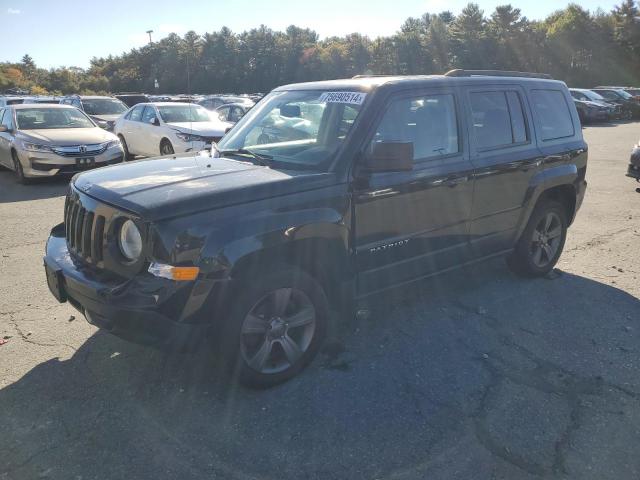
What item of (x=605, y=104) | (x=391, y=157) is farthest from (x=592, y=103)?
(x=391, y=157)

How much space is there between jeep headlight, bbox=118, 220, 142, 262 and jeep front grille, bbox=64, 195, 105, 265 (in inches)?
6.8

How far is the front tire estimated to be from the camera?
3131 mm

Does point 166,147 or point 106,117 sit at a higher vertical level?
point 106,117

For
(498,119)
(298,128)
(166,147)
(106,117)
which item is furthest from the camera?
(106,117)

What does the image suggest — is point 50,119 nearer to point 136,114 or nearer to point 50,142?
point 50,142

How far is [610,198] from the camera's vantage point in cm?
931

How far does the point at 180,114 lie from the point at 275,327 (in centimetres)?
1091

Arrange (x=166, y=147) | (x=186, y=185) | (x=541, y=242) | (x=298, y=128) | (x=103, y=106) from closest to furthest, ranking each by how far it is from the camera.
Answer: (x=186, y=185) → (x=298, y=128) → (x=541, y=242) → (x=166, y=147) → (x=103, y=106)

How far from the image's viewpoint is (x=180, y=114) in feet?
43.1

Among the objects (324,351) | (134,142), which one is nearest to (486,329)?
(324,351)

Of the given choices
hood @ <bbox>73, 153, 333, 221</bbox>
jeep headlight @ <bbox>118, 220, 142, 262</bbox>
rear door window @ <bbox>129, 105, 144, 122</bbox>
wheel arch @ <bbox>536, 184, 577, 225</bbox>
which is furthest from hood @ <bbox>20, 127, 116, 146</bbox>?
wheel arch @ <bbox>536, 184, 577, 225</bbox>

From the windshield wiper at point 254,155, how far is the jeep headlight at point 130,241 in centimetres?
106

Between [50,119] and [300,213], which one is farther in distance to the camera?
[50,119]

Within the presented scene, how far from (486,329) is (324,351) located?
139 cm
